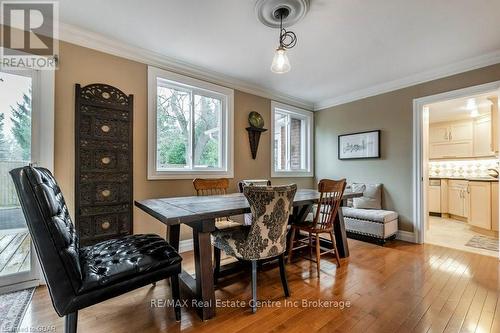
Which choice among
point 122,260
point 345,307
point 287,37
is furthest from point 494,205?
point 122,260

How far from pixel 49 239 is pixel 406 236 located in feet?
13.6

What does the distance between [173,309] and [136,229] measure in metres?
1.22

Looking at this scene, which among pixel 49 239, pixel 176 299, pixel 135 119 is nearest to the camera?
pixel 49 239

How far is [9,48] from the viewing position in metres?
2.01

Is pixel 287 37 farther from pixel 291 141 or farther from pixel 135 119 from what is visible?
pixel 291 141

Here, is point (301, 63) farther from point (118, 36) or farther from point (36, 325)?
point (36, 325)

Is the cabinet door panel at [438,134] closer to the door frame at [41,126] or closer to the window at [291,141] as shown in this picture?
the window at [291,141]

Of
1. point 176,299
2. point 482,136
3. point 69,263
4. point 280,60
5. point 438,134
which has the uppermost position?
point 280,60

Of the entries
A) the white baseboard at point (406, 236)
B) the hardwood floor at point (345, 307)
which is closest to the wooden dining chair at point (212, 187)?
the hardwood floor at point (345, 307)

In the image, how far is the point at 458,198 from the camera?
Result: 15.6 ft

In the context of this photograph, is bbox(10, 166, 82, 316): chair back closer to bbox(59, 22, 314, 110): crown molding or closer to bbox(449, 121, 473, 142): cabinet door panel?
bbox(59, 22, 314, 110): crown molding

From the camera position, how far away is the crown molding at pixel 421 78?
9.15 feet

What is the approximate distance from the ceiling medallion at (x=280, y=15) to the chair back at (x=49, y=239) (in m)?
1.84

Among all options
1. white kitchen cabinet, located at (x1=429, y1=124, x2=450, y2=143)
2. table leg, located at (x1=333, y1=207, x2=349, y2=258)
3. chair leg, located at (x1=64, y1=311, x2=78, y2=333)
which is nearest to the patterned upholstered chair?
chair leg, located at (x1=64, y1=311, x2=78, y2=333)
